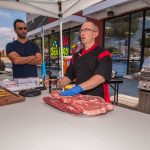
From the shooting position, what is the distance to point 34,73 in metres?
2.40

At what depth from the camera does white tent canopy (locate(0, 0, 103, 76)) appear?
2.36 meters

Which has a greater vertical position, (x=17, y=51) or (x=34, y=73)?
(x=17, y=51)

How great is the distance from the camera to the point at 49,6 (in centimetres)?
252

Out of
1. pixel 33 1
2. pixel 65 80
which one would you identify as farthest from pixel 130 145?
pixel 33 1

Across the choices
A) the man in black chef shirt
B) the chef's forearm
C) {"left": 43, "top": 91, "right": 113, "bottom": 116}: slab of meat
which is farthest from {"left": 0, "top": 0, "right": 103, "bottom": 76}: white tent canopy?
{"left": 43, "top": 91, "right": 113, "bottom": 116}: slab of meat

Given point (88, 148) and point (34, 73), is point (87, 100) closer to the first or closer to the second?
point (88, 148)

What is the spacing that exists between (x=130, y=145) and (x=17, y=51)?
1950 millimetres

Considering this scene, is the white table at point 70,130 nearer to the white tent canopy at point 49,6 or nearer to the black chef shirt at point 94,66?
the black chef shirt at point 94,66

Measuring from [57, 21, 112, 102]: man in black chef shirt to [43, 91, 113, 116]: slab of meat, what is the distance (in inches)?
5.5

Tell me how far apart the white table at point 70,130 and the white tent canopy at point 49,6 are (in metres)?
1.67

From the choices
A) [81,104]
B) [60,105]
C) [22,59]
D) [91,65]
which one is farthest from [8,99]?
[22,59]

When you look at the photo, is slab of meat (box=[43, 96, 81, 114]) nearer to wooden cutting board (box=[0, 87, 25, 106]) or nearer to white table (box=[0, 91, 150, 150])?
white table (box=[0, 91, 150, 150])

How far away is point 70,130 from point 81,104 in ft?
0.90

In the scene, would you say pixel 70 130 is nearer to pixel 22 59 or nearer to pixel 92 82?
pixel 92 82
